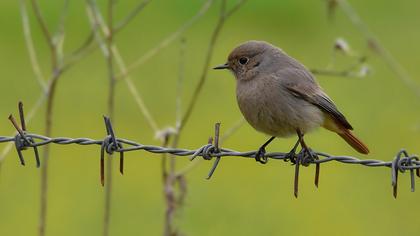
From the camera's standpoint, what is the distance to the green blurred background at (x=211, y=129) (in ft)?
33.6

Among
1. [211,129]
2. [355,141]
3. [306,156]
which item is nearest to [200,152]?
[306,156]

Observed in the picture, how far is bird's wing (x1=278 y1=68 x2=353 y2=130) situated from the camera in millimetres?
6715

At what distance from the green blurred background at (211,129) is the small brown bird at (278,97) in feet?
2.83

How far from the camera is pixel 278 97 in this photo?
6637 mm

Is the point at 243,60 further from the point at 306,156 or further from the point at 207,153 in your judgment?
the point at 207,153

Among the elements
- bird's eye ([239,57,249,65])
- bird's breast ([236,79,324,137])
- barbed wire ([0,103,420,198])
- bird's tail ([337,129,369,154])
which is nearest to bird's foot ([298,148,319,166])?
barbed wire ([0,103,420,198])

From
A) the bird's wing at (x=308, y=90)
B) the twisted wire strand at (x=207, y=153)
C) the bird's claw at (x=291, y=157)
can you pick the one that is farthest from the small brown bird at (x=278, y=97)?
the twisted wire strand at (x=207, y=153)

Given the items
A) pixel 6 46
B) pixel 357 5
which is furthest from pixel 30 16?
pixel 357 5

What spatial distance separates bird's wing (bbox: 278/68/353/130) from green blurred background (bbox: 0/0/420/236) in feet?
3.46

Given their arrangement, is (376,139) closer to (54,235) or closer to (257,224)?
(257,224)

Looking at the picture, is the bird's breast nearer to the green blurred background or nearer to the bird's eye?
the bird's eye

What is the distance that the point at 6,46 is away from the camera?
47.7 ft

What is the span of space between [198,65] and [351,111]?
219 centimetres

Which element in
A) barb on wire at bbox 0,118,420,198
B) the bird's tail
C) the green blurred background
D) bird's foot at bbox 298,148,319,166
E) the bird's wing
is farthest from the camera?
the green blurred background
